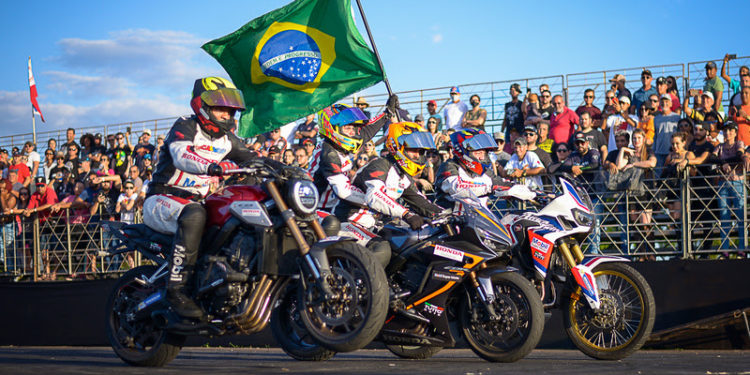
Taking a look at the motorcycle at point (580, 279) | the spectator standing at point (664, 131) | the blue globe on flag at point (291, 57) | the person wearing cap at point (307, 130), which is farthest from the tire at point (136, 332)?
the person wearing cap at point (307, 130)

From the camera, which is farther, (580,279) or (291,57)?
(291,57)

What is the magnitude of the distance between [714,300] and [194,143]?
21.1 ft

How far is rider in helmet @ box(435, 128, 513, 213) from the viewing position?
927cm

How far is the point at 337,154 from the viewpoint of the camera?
8.91 metres

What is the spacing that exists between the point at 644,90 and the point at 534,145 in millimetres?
2255

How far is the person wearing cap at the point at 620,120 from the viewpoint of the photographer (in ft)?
43.0

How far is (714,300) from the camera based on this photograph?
1020 centimetres

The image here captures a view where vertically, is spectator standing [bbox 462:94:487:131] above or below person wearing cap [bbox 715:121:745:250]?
above

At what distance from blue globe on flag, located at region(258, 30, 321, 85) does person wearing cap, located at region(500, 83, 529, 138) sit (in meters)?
3.83

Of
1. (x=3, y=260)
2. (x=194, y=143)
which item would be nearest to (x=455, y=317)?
(x=194, y=143)

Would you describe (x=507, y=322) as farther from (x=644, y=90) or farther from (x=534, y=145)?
(x=644, y=90)

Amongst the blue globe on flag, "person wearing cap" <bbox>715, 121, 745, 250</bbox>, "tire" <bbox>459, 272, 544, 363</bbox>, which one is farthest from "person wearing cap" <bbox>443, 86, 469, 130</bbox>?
"tire" <bbox>459, 272, 544, 363</bbox>

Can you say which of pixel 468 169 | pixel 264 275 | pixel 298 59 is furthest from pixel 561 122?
pixel 264 275

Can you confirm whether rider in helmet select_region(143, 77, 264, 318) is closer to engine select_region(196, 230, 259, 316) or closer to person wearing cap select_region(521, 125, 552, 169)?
engine select_region(196, 230, 259, 316)
